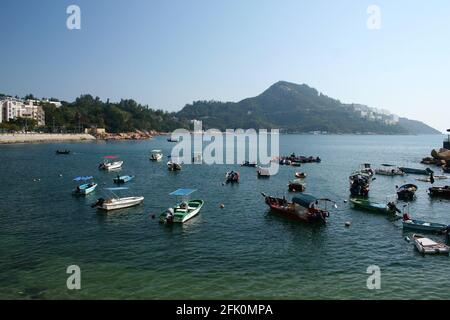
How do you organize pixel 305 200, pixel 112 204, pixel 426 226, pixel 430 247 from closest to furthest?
pixel 430 247
pixel 426 226
pixel 305 200
pixel 112 204

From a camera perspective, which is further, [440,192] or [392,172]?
[392,172]

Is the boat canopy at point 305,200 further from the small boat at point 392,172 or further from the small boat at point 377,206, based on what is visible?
the small boat at point 392,172

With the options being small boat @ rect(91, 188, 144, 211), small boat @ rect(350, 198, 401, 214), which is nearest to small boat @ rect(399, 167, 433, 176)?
small boat @ rect(350, 198, 401, 214)

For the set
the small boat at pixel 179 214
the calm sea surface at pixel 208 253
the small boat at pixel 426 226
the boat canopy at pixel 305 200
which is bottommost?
the calm sea surface at pixel 208 253

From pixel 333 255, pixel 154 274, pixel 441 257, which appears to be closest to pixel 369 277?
pixel 333 255

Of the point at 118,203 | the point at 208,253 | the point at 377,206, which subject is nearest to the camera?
the point at 208,253

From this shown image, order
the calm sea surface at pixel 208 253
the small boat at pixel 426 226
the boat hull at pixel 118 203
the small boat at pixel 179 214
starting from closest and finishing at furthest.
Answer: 1. the calm sea surface at pixel 208 253
2. the small boat at pixel 426 226
3. the small boat at pixel 179 214
4. the boat hull at pixel 118 203

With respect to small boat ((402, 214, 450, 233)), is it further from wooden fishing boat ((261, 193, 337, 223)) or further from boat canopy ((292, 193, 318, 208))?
boat canopy ((292, 193, 318, 208))

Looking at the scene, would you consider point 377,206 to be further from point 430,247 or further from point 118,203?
point 118,203

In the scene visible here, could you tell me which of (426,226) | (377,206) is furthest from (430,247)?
(377,206)

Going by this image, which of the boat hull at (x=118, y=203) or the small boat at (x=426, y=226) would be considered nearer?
the small boat at (x=426, y=226)

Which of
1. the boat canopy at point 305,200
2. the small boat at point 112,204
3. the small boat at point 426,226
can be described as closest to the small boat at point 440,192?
the small boat at point 426,226

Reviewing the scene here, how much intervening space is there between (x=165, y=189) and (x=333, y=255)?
134 ft
